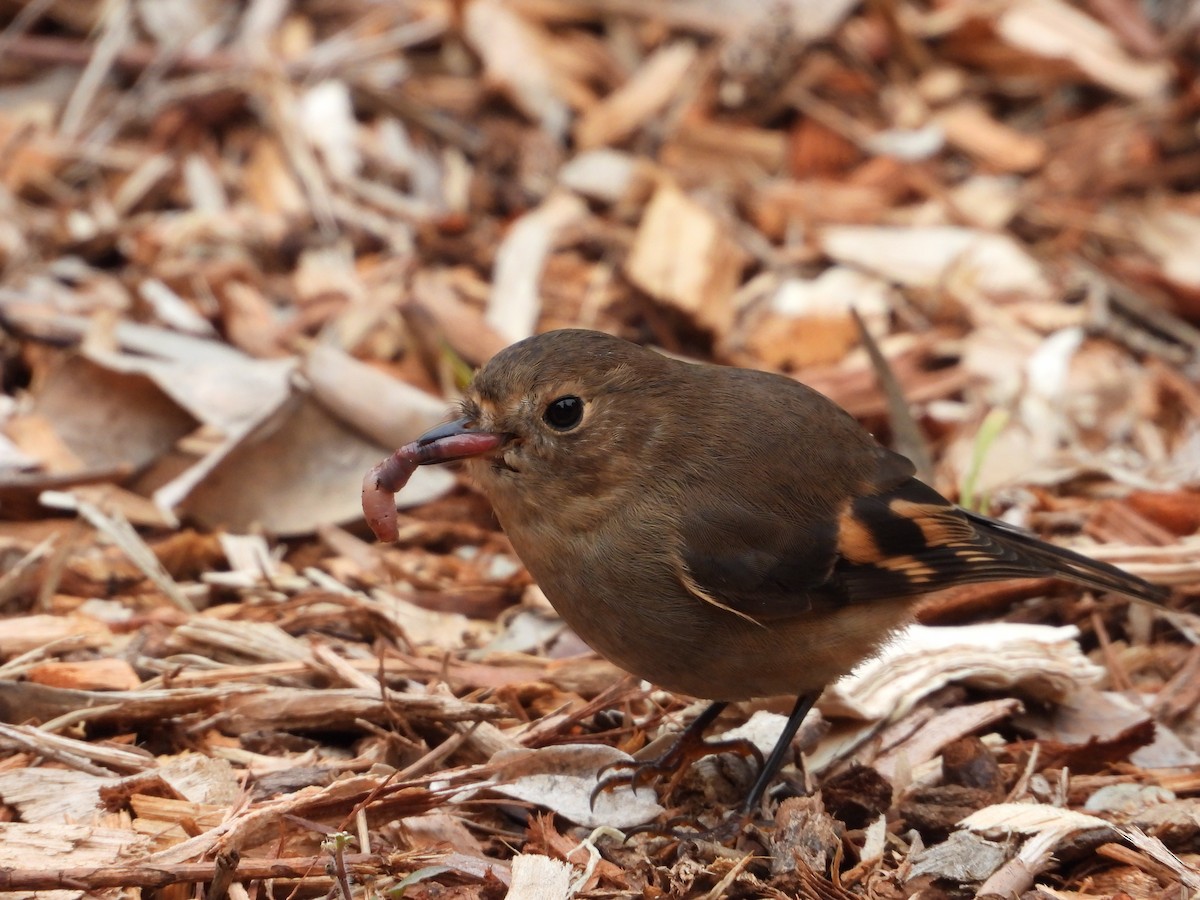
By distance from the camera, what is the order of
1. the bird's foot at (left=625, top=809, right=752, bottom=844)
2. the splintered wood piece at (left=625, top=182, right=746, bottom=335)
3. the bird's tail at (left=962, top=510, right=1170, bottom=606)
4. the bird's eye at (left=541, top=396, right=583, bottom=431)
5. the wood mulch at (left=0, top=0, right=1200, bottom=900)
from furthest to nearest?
the splintered wood piece at (left=625, top=182, right=746, bottom=335), the bird's tail at (left=962, top=510, right=1170, bottom=606), the bird's eye at (left=541, top=396, right=583, bottom=431), the bird's foot at (left=625, top=809, right=752, bottom=844), the wood mulch at (left=0, top=0, right=1200, bottom=900)

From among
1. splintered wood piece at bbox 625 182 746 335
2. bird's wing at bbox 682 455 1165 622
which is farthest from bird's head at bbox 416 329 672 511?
splintered wood piece at bbox 625 182 746 335

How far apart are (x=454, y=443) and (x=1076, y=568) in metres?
1.79

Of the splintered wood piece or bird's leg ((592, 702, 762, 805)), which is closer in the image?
bird's leg ((592, 702, 762, 805))

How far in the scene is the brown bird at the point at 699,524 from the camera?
3723 millimetres

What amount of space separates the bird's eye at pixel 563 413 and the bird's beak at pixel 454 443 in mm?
121

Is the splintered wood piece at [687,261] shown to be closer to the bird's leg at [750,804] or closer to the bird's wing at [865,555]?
the bird's wing at [865,555]

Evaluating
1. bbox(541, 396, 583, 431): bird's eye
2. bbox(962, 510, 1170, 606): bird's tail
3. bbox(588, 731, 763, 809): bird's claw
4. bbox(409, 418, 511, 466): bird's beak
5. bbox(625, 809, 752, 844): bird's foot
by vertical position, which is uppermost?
bbox(541, 396, 583, 431): bird's eye

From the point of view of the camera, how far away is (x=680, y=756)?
3.94 meters

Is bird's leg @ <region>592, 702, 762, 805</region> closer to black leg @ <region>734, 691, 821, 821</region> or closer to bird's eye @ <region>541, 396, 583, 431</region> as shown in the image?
black leg @ <region>734, 691, 821, 821</region>

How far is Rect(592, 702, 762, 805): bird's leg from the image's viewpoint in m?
3.76

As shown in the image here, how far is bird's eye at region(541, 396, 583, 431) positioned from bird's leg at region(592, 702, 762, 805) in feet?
2.90

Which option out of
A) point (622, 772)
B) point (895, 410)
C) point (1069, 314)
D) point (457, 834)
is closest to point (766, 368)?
point (895, 410)

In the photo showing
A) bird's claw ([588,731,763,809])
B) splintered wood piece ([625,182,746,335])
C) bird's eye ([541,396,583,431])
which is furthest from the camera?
splintered wood piece ([625,182,746,335])

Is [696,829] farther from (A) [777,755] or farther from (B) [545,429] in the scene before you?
(B) [545,429]
